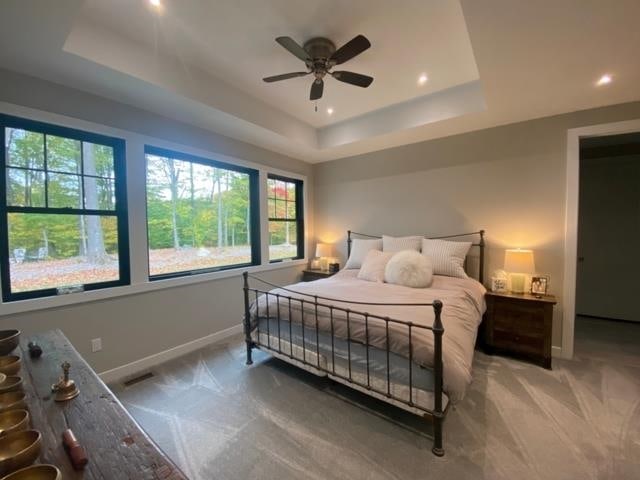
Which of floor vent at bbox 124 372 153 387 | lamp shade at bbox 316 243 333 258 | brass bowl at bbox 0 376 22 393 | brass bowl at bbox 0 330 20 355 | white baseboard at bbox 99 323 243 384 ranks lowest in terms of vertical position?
floor vent at bbox 124 372 153 387

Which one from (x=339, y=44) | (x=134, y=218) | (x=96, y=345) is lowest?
(x=96, y=345)

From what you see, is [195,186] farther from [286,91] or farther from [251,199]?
[286,91]

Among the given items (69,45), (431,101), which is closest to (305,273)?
(431,101)

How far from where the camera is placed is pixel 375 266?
3.27m

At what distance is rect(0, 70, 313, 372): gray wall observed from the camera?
85.7 inches

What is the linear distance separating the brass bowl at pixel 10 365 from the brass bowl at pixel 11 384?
0.18ft

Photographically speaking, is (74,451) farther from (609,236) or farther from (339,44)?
(609,236)

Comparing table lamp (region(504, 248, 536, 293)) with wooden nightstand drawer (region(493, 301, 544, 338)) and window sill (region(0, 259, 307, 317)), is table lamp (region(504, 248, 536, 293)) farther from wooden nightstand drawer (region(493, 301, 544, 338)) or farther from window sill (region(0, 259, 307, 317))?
window sill (region(0, 259, 307, 317))

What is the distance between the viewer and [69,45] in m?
1.88

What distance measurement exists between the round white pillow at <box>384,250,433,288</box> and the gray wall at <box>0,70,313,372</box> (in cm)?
202

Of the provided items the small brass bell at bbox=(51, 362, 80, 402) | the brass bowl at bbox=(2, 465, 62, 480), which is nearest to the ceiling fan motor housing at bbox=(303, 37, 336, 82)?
the small brass bell at bbox=(51, 362, 80, 402)

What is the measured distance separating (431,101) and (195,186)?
9.54 ft

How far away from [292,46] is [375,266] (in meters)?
2.28

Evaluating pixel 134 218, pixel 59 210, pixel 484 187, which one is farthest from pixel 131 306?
pixel 484 187
